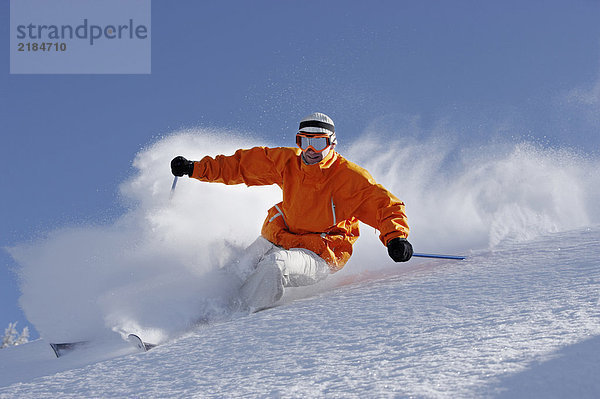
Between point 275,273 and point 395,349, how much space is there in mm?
1591

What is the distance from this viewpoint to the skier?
397 cm

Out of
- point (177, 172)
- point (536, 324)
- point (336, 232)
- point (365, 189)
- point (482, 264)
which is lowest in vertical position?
point (536, 324)

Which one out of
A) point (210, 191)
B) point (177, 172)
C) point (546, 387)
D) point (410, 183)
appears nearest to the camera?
point (546, 387)

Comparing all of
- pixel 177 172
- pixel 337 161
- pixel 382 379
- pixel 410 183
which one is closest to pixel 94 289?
pixel 177 172

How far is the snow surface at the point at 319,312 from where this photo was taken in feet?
6.32

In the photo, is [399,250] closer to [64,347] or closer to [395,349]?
[395,349]

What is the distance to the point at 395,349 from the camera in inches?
87.2

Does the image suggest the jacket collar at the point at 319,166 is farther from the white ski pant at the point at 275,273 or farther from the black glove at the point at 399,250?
the black glove at the point at 399,250

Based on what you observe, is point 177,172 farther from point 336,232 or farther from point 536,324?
point 536,324

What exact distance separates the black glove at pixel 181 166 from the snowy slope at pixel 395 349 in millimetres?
1592

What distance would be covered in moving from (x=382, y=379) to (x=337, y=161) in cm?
252

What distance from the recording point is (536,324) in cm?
224

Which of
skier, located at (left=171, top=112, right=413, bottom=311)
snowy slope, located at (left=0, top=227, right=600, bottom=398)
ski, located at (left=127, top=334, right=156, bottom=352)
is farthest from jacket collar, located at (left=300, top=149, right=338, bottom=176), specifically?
ski, located at (left=127, top=334, right=156, bottom=352)

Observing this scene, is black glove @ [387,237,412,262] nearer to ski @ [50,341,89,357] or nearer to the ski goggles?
the ski goggles
